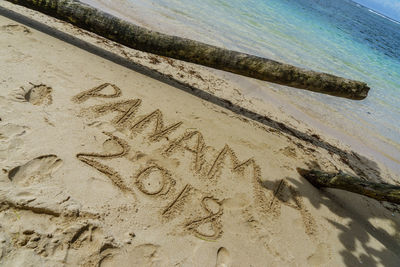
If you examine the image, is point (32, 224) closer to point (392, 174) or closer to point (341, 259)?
point (341, 259)

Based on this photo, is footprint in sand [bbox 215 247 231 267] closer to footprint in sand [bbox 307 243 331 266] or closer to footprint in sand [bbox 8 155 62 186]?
footprint in sand [bbox 307 243 331 266]

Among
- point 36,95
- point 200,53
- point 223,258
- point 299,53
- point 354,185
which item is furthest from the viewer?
point 299,53

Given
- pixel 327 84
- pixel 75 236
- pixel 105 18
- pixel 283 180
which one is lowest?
pixel 75 236

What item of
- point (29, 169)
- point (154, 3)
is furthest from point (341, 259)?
point (154, 3)

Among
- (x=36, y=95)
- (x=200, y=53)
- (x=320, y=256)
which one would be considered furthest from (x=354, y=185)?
(x=36, y=95)

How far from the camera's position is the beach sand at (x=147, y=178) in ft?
6.96

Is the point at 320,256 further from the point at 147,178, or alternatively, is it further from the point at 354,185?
the point at 147,178

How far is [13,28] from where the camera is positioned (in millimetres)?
4324

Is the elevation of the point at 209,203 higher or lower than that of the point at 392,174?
lower

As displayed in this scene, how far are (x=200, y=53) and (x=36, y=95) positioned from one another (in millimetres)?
2652

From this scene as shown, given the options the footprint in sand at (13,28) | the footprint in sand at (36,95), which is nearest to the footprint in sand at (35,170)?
the footprint in sand at (36,95)

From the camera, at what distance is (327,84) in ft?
13.8

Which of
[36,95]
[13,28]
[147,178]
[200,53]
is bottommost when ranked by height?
[147,178]

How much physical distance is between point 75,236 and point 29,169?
33.9 inches
